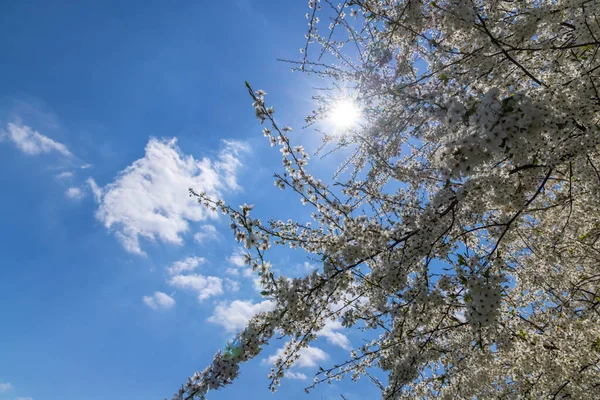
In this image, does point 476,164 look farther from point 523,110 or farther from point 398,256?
point 398,256

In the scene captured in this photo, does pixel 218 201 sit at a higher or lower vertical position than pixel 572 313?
higher

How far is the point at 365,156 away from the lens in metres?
5.76

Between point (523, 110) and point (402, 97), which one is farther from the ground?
point (402, 97)

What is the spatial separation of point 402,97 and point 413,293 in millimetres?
2164

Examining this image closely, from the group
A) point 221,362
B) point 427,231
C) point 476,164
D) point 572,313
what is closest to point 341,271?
point 427,231

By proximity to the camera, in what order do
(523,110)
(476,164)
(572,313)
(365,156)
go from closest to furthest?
(523,110), (476,164), (572,313), (365,156)

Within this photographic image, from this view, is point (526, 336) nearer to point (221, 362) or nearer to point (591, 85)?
point (591, 85)

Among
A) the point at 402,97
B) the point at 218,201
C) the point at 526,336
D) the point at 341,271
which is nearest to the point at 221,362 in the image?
the point at 341,271

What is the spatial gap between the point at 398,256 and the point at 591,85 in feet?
6.93

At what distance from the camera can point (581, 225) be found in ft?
17.6

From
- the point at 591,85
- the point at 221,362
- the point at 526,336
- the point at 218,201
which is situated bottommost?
the point at 221,362

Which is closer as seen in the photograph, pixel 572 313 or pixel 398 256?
pixel 398 256

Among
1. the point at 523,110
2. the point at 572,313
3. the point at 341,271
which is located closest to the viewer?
the point at 523,110

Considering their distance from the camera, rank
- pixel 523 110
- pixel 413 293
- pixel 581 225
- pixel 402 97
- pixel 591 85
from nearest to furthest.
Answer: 1. pixel 523 110
2. pixel 591 85
3. pixel 402 97
4. pixel 413 293
5. pixel 581 225
